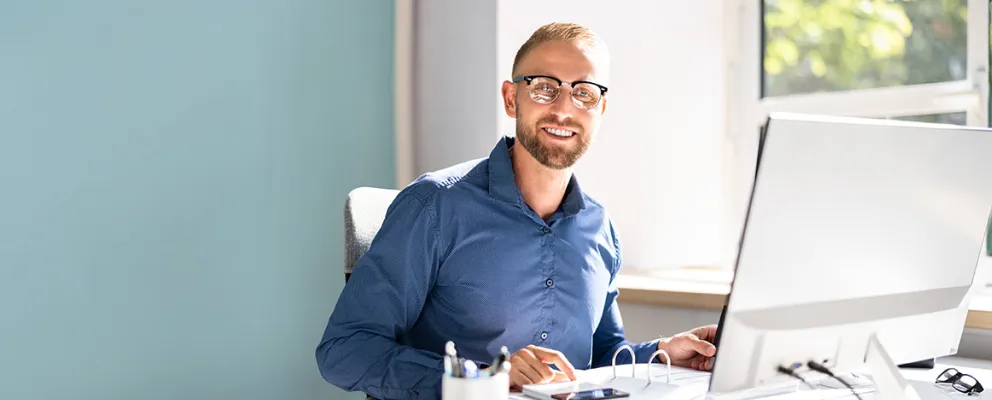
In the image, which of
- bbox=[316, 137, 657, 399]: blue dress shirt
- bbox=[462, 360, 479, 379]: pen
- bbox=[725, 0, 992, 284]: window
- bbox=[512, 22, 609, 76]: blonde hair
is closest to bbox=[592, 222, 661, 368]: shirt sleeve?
bbox=[316, 137, 657, 399]: blue dress shirt

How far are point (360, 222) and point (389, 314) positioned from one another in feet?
0.80

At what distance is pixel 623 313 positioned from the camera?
2.35 meters

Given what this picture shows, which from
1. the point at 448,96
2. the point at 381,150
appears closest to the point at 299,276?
the point at 381,150

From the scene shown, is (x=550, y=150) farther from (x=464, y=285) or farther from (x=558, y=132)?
(x=464, y=285)

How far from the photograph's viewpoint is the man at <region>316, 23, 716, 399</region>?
1488 millimetres

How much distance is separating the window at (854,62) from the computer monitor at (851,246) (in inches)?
47.1

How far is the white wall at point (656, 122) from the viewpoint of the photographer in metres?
2.59

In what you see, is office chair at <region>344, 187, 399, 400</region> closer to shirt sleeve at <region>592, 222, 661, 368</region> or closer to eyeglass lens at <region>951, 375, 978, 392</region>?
shirt sleeve at <region>592, 222, 661, 368</region>

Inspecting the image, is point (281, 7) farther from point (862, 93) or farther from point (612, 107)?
point (862, 93)

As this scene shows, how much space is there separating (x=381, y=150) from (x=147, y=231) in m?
0.77

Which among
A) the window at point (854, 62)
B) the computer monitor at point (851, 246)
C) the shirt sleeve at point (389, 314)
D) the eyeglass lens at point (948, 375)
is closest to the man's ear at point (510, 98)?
the shirt sleeve at point (389, 314)

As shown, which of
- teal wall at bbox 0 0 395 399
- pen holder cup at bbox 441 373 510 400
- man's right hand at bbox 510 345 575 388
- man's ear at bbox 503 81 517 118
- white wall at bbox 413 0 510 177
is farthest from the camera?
white wall at bbox 413 0 510 177

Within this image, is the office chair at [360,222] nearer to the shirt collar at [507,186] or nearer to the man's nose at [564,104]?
the shirt collar at [507,186]

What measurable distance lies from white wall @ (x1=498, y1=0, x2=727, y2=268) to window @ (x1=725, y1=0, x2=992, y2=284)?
2.9 inches
